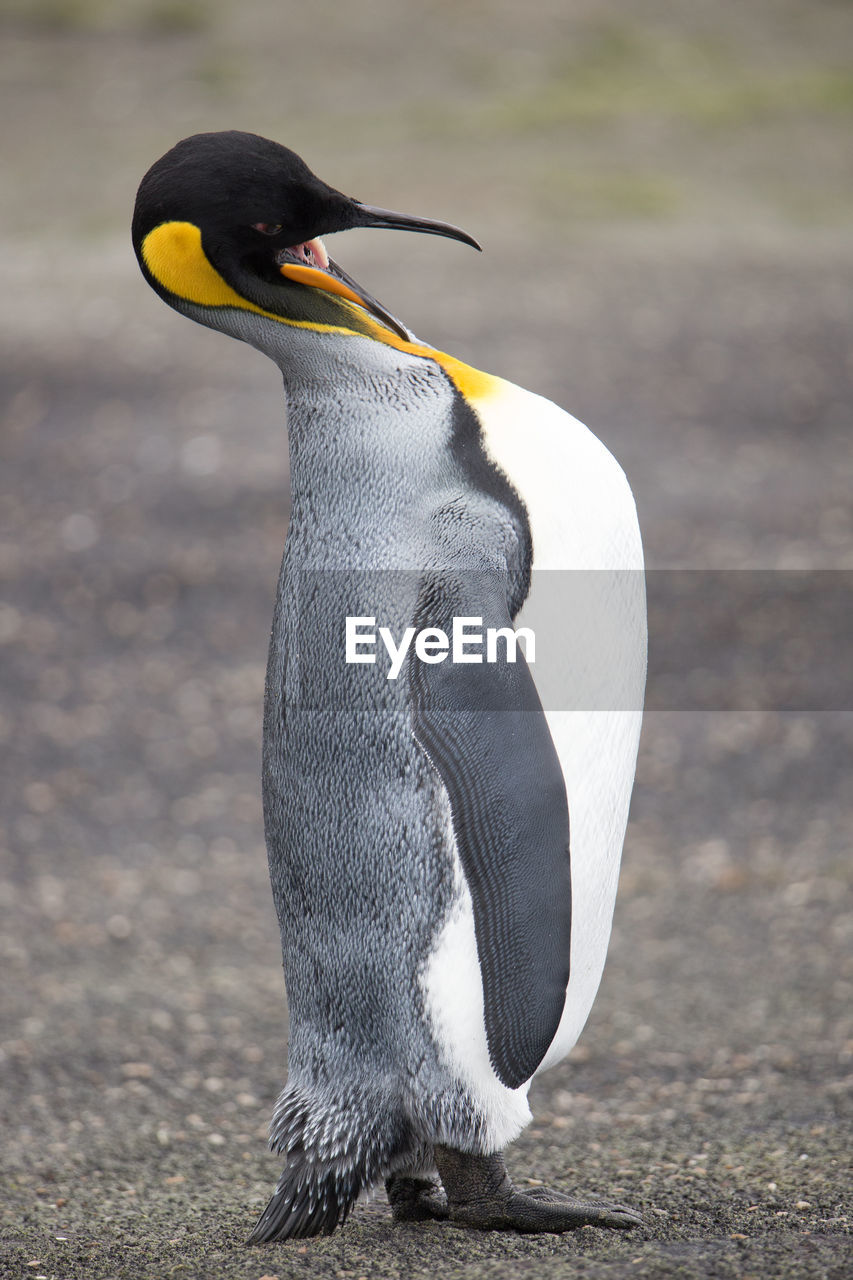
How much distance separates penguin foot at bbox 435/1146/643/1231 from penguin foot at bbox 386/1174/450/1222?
0.34 ft

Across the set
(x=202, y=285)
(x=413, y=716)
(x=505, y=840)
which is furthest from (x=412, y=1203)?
(x=202, y=285)

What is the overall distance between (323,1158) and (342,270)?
1366 mm

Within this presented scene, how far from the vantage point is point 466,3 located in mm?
15758

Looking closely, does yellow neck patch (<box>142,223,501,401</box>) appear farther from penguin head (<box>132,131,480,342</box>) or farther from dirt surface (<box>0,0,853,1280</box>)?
dirt surface (<box>0,0,853,1280</box>)

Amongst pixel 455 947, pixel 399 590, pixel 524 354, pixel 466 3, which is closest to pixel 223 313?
pixel 399 590

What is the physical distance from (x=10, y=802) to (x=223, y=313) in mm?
3314

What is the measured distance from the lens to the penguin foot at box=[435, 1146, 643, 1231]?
2.08 m

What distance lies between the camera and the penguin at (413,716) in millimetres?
2010

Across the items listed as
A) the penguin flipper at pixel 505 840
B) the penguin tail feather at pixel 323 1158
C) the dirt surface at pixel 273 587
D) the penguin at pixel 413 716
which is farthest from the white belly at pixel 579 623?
the dirt surface at pixel 273 587

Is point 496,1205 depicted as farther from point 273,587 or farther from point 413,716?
point 273,587

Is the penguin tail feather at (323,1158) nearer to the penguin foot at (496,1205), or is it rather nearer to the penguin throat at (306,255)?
the penguin foot at (496,1205)

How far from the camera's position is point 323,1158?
6.80 feet

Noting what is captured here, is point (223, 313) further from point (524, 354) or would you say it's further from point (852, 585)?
point (524, 354)

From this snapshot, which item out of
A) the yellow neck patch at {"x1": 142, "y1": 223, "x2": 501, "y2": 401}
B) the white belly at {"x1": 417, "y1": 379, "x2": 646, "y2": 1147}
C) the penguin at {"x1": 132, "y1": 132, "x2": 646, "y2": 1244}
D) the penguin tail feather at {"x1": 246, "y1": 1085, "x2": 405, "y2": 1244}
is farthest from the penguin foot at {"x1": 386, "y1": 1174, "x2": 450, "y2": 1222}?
the yellow neck patch at {"x1": 142, "y1": 223, "x2": 501, "y2": 401}
